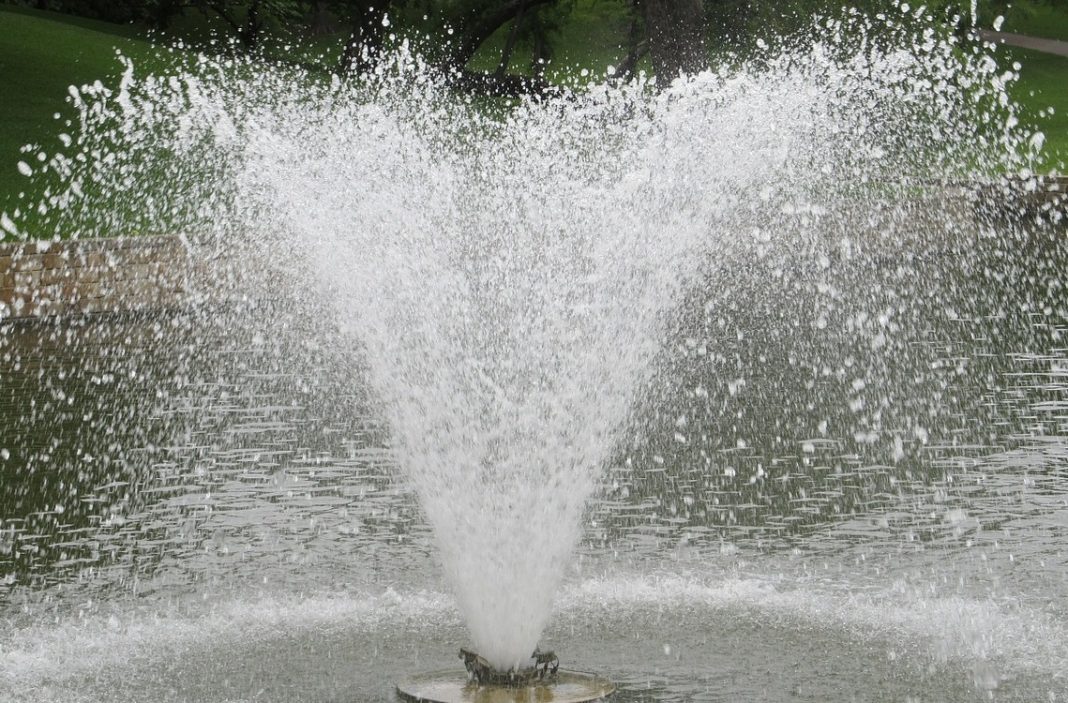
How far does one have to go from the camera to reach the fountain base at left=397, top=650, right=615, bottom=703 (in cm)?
588

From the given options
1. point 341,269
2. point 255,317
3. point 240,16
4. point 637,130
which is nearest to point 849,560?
point 341,269

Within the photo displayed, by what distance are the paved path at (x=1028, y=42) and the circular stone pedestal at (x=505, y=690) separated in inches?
1559

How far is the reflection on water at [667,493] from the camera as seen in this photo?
7020 mm

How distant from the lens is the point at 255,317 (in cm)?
1822

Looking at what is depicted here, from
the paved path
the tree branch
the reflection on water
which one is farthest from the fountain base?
the paved path

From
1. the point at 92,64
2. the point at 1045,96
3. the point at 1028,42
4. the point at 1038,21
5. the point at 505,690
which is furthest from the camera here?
the point at 1038,21

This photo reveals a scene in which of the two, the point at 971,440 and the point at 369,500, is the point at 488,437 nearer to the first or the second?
the point at 369,500

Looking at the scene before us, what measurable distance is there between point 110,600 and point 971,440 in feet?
18.7

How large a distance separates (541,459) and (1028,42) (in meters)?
42.6

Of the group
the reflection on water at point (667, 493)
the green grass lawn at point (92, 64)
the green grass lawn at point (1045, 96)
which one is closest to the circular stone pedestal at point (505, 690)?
the reflection on water at point (667, 493)

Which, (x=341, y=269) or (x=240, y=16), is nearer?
(x=341, y=269)

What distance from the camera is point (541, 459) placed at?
23.6ft

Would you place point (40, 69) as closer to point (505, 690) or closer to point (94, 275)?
point (94, 275)

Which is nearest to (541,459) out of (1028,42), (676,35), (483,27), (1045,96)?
(676,35)
